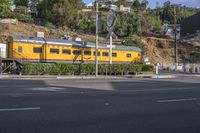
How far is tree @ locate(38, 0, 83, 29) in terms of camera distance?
82.5 m

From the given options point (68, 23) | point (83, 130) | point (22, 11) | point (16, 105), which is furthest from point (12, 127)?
point (22, 11)

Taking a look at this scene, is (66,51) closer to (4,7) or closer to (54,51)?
(54,51)

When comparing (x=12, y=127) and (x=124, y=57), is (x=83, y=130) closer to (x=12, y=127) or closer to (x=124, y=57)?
(x=12, y=127)

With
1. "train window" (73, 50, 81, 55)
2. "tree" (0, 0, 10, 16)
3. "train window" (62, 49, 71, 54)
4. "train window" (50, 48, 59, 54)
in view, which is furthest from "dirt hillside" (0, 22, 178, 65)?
"train window" (50, 48, 59, 54)

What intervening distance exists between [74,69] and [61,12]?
4310cm

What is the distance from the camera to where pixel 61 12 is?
82375mm

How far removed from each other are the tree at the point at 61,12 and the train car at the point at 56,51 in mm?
32535

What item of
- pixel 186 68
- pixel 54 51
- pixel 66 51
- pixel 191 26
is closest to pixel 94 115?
pixel 54 51

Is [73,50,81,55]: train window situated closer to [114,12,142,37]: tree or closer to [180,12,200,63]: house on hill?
[114,12,142,37]: tree

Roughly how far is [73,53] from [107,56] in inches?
212

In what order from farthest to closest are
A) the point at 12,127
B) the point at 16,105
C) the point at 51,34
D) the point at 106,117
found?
the point at 51,34, the point at 16,105, the point at 106,117, the point at 12,127

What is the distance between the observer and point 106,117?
11.1 meters

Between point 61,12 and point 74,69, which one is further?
point 61,12

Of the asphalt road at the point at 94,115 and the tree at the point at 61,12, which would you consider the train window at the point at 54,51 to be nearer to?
the asphalt road at the point at 94,115
